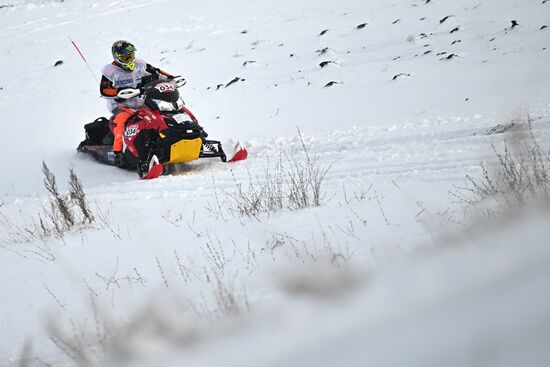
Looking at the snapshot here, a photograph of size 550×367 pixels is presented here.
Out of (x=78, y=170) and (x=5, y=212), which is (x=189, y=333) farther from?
(x=78, y=170)

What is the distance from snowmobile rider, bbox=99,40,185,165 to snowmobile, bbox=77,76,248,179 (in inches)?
5.4

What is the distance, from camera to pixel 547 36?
33.4 feet

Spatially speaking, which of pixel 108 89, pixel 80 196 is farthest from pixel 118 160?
pixel 80 196

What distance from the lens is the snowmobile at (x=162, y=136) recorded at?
271 inches

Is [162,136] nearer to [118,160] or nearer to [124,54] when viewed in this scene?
[118,160]

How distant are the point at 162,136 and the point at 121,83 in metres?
1.48

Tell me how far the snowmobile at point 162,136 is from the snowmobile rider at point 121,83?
14 cm

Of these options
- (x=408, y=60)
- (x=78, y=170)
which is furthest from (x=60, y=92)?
(x=408, y=60)

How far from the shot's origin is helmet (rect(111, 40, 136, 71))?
7.66 m

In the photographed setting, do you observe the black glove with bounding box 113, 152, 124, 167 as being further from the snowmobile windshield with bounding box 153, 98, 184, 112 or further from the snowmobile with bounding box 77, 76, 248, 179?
the snowmobile windshield with bounding box 153, 98, 184, 112

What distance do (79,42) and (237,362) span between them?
20187 mm

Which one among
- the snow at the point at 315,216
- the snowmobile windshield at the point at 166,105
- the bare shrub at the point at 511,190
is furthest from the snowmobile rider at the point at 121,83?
the bare shrub at the point at 511,190

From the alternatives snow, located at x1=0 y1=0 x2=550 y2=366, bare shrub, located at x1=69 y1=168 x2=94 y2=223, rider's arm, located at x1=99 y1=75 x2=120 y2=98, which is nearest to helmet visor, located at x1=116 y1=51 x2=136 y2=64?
rider's arm, located at x1=99 y1=75 x2=120 y2=98

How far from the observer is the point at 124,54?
7695mm
